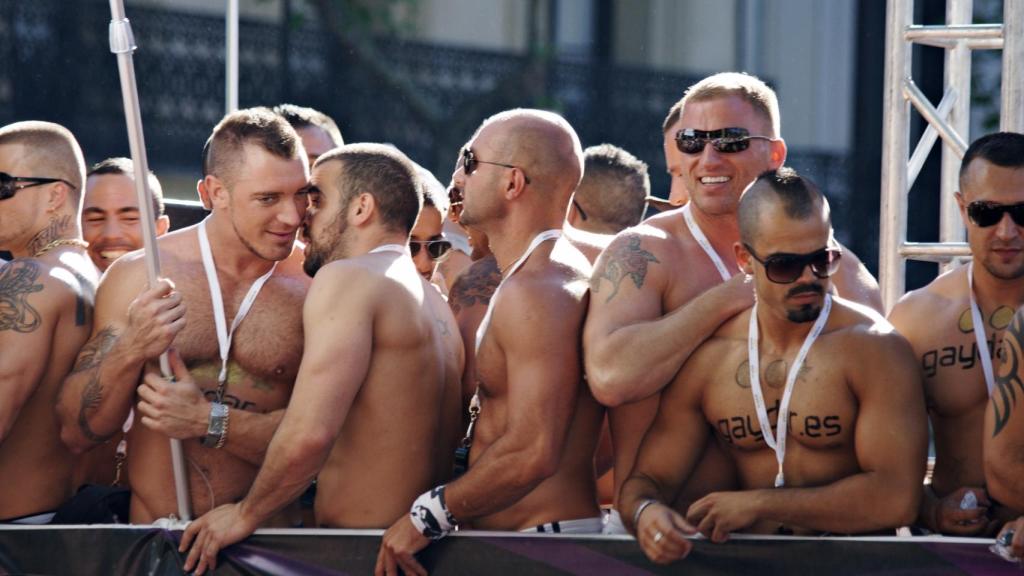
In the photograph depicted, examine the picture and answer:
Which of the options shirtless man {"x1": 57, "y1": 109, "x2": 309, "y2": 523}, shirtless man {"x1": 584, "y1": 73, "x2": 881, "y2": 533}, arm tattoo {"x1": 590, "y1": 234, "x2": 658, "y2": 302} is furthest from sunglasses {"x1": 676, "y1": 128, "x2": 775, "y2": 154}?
shirtless man {"x1": 57, "y1": 109, "x2": 309, "y2": 523}

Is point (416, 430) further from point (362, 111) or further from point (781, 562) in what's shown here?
point (362, 111)

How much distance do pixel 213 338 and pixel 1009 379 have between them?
2.36m

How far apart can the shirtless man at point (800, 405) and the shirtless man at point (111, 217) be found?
110 inches

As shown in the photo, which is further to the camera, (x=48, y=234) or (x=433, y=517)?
(x=48, y=234)

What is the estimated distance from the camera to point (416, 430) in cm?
462

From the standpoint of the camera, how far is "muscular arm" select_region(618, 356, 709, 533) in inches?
172

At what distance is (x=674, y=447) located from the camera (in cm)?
438

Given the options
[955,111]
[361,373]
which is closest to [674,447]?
[361,373]

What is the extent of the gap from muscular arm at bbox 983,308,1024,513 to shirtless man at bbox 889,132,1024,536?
12.9 inches

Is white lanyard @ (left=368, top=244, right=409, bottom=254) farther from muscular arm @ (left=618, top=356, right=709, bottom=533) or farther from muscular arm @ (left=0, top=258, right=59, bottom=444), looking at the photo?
muscular arm @ (left=0, top=258, right=59, bottom=444)

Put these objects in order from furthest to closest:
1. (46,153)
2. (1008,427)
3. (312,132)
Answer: (312,132)
(46,153)
(1008,427)

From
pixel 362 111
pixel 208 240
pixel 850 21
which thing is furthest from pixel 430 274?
pixel 850 21

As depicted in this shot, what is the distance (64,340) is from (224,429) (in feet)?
2.34

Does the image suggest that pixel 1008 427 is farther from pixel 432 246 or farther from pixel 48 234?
pixel 48 234
